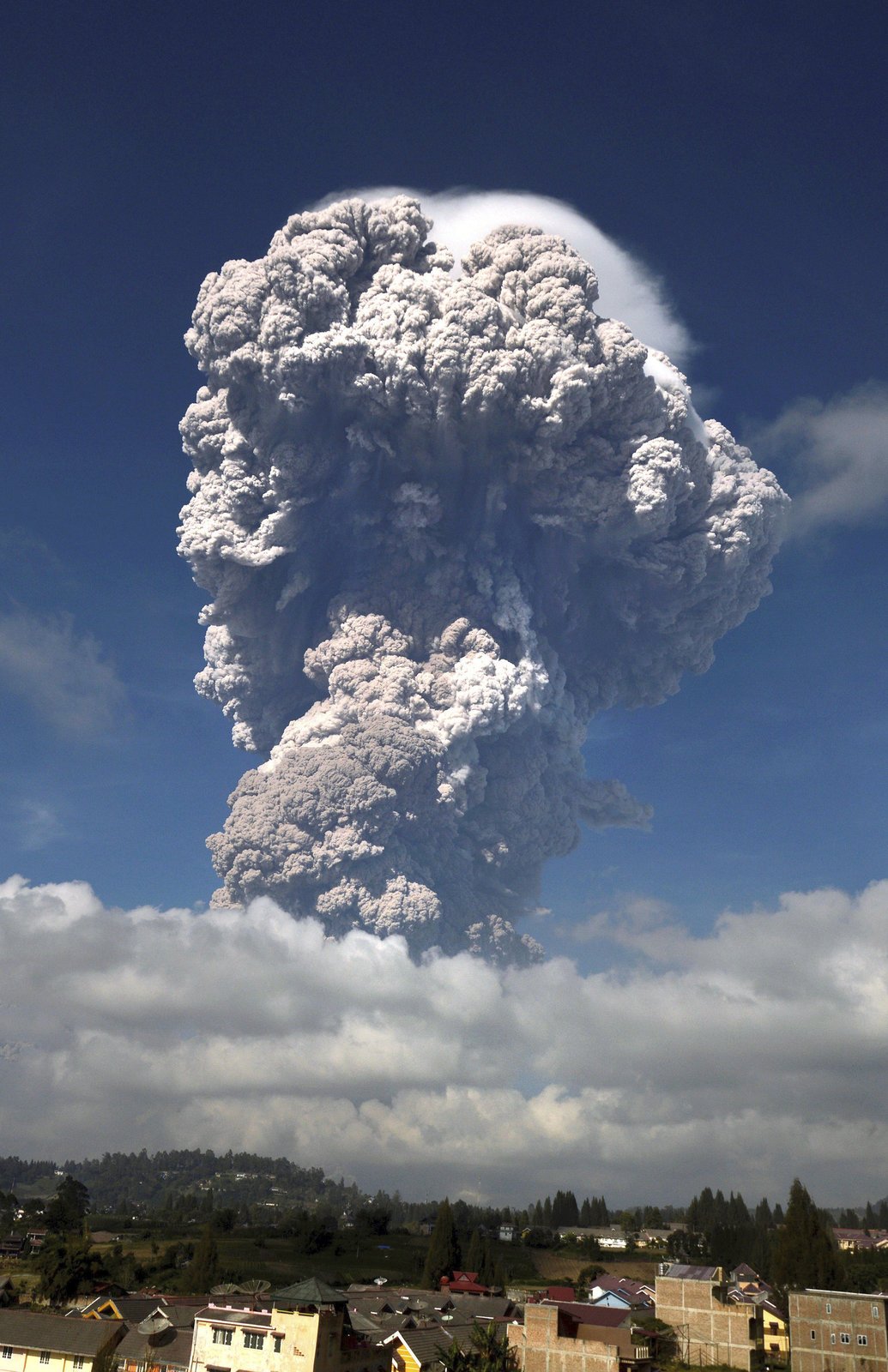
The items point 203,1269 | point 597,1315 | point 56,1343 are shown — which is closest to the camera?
point 56,1343

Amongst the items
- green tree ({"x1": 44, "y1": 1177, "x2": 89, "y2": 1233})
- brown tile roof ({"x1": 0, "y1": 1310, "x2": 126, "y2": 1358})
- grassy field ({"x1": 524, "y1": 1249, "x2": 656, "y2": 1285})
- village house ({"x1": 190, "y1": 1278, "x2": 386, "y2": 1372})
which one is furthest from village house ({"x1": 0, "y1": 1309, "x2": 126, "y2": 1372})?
green tree ({"x1": 44, "y1": 1177, "x2": 89, "y2": 1233})

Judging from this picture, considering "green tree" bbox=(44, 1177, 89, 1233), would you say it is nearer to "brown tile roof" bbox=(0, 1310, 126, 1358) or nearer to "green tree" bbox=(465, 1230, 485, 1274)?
"green tree" bbox=(465, 1230, 485, 1274)

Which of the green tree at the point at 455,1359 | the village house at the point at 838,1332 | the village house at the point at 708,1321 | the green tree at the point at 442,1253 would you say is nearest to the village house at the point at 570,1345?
the village house at the point at 708,1321

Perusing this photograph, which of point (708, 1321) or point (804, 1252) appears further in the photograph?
point (804, 1252)

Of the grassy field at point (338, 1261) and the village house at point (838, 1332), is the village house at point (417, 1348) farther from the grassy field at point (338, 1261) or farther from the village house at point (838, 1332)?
the grassy field at point (338, 1261)

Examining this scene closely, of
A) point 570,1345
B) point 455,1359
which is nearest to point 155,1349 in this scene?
point 455,1359

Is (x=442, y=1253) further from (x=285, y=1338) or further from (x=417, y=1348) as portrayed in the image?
(x=285, y=1338)

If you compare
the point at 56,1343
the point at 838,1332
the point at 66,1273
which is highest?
the point at 66,1273
